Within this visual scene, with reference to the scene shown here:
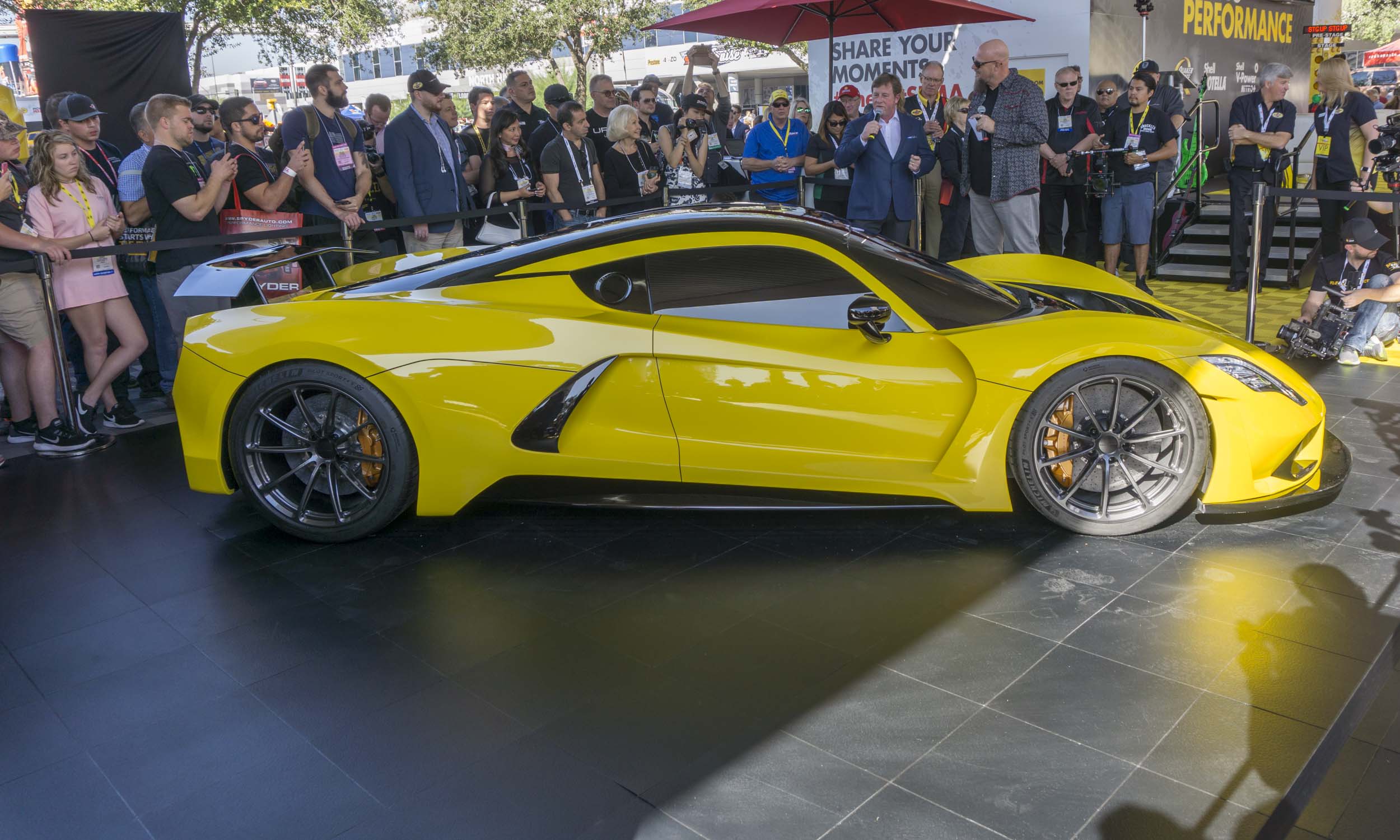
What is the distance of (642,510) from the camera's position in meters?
4.56

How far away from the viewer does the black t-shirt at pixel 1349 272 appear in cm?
701

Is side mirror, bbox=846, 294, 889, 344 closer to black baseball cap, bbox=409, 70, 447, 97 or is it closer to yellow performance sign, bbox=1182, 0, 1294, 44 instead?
black baseball cap, bbox=409, 70, 447, 97

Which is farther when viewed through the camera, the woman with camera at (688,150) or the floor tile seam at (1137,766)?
the woman with camera at (688,150)

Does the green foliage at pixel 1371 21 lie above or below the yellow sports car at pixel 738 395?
above

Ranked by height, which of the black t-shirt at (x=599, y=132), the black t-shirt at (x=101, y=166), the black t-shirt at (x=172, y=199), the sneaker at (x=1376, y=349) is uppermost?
the black t-shirt at (x=599, y=132)

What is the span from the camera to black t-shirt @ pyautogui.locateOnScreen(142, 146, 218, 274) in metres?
6.41

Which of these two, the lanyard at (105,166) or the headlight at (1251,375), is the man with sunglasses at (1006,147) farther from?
the lanyard at (105,166)

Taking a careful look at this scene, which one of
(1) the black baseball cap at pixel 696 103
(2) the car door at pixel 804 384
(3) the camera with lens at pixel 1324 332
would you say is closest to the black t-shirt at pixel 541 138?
(1) the black baseball cap at pixel 696 103

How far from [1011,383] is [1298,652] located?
1.28m

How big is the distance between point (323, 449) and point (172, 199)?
123 inches

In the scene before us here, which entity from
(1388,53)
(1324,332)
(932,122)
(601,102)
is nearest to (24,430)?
(601,102)

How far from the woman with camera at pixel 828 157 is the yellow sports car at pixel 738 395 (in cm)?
555

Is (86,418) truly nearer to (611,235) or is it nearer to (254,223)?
(254,223)

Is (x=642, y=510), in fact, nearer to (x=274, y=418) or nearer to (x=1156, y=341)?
(x=274, y=418)
